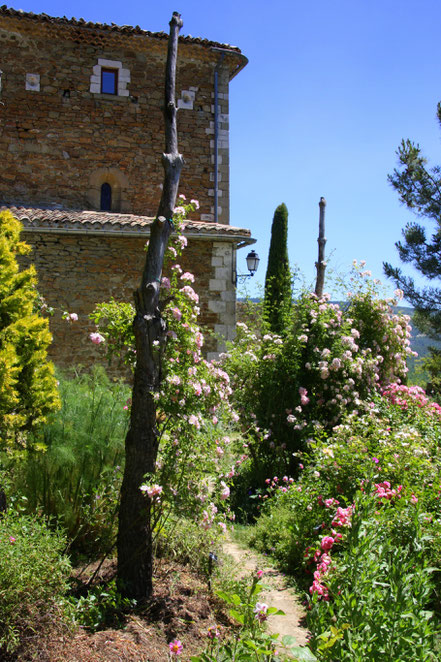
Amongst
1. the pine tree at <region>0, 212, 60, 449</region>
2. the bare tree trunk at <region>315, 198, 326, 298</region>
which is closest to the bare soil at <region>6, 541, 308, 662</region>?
the pine tree at <region>0, 212, 60, 449</region>

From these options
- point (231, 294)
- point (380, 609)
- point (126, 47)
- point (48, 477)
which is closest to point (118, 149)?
point (126, 47)

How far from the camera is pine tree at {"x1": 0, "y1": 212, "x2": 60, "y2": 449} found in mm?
3576

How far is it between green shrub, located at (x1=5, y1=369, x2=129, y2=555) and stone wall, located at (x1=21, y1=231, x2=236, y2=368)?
5.35m

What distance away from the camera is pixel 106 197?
11.8 m

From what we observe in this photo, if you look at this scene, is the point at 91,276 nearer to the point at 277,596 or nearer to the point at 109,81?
the point at 109,81

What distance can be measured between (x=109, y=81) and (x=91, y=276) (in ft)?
15.7

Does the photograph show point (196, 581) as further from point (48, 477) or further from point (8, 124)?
point (8, 124)

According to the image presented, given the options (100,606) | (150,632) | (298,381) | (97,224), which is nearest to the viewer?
(150,632)

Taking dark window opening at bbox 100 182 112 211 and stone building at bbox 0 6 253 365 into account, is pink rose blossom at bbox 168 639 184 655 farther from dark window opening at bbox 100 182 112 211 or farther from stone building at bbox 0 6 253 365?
dark window opening at bbox 100 182 112 211

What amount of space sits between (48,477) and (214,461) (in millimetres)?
1213

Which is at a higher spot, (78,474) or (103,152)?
(103,152)

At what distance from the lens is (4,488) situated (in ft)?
12.4

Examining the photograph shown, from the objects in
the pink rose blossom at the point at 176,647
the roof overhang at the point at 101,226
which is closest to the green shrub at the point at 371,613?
the pink rose blossom at the point at 176,647

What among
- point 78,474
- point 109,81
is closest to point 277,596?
point 78,474
